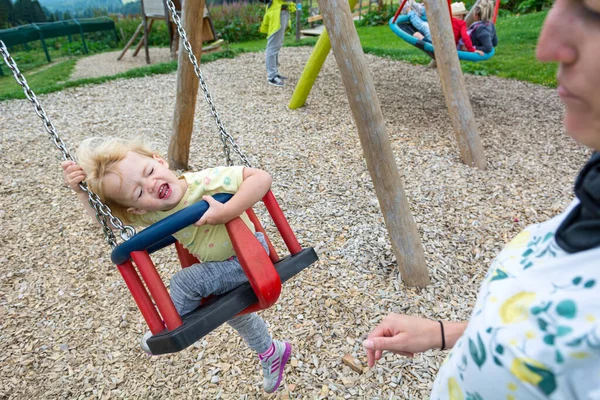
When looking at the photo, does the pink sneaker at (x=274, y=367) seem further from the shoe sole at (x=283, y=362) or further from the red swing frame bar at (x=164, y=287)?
the red swing frame bar at (x=164, y=287)

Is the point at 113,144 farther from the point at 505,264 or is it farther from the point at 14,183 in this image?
the point at 14,183

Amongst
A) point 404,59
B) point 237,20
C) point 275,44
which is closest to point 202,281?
point 275,44

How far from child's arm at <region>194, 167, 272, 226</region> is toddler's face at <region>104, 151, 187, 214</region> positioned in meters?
0.24

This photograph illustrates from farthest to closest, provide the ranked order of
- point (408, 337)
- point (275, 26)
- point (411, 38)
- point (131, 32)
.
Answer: point (131, 32), point (275, 26), point (411, 38), point (408, 337)

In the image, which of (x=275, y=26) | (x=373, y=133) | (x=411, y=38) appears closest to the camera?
(x=373, y=133)

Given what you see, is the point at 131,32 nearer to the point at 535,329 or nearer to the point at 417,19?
the point at 417,19

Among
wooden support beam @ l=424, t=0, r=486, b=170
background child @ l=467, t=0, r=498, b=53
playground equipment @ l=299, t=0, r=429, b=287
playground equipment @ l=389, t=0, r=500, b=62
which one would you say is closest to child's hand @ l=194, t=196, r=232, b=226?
playground equipment @ l=299, t=0, r=429, b=287

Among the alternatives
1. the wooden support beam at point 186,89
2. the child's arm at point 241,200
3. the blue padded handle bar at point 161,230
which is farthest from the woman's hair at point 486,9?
the blue padded handle bar at point 161,230

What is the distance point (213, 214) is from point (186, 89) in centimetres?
242

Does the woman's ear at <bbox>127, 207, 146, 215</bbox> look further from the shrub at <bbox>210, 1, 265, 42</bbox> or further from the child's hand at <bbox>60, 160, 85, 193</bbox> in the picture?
the shrub at <bbox>210, 1, 265, 42</bbox>

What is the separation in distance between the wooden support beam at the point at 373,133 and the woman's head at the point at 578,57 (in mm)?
1709

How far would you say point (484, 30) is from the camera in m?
5.16

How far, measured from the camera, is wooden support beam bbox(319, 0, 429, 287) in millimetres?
2240

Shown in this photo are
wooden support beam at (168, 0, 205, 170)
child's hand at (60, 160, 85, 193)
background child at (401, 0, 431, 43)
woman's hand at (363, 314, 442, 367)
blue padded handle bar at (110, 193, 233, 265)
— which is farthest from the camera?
background child at (401, 0, 431, 43)
